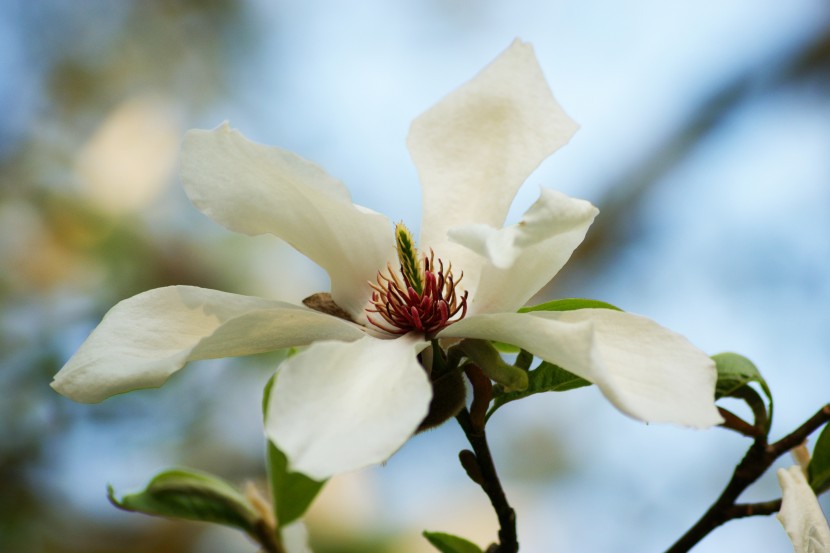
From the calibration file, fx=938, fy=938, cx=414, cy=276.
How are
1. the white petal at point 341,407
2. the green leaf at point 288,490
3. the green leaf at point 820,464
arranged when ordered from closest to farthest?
1. the white petal at point 341,407
2. the green leaf at point 288,490
3. the green leaf at point 820,464

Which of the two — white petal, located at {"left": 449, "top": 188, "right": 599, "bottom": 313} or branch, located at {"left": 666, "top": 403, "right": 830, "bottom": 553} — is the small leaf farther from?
branch, located at {"left": 666, "top": 403, "right": 830, "bottom": 553}

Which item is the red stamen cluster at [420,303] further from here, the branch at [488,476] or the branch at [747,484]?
the branch at [747,484]

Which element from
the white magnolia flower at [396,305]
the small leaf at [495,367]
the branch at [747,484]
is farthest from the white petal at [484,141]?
the branch at [747,484]

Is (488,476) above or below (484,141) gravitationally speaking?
below

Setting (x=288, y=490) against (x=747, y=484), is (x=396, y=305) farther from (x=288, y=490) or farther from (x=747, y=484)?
(x=747, y=484)

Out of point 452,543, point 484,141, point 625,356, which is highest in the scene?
point 484,141

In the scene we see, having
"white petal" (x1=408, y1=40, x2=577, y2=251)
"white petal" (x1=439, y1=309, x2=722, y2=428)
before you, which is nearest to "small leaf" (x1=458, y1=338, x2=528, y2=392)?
"white petal" (x1=439, y1=309, x2=722, y2=428)

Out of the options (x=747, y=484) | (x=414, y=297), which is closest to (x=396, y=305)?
(x=414, y=297)
